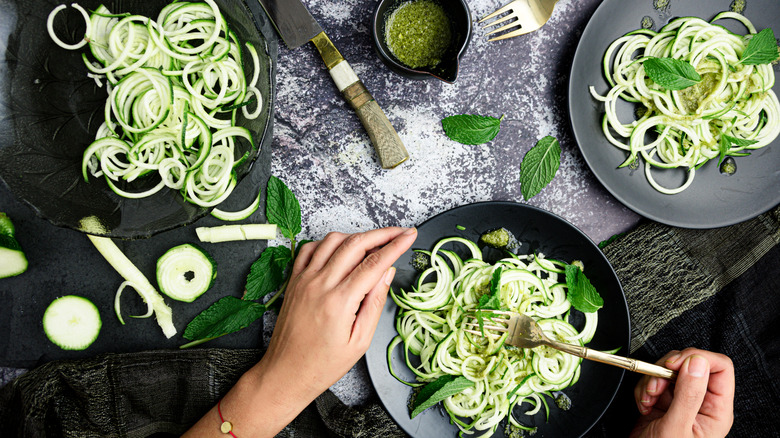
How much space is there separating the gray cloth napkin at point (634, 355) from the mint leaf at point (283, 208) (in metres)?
0.62

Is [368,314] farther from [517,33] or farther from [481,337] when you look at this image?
[517,33]

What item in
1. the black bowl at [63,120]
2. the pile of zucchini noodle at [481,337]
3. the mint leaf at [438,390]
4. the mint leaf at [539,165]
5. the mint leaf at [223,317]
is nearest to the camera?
the black bowl at [63,120]

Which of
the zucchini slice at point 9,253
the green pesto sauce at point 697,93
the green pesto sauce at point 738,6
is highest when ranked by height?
the zucchini slice at point 9,253

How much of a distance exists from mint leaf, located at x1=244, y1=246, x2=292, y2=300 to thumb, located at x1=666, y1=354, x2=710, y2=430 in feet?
5.81

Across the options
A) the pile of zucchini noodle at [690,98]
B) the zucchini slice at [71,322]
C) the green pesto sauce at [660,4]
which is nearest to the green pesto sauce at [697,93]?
the pile of zucchini noodle at [690,98]

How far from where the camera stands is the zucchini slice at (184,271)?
2188mm

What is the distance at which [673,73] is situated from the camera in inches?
81.0

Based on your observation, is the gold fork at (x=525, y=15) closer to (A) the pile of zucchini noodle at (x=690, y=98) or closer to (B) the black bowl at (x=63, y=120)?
(A) the pile of zucchini noodle at (x=690, y=98)

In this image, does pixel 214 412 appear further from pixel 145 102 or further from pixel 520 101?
pixel 520 101

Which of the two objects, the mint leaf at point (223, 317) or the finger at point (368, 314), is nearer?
the finger at point (368, 314)

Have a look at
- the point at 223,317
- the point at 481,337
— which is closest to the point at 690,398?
the point at 481,337

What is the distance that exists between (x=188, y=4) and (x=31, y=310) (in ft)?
5.22

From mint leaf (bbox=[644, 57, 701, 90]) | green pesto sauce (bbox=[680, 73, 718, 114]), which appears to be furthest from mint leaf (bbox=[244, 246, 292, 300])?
green pesto sauce (bbox=[680, 73, 718, 114])

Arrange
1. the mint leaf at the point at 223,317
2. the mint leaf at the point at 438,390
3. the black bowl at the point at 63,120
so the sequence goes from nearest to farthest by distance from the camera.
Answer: the black bowl at the point at 63,120 < the mint leaf at the point at 438,390 < the mint leaf at the point at 223,317
